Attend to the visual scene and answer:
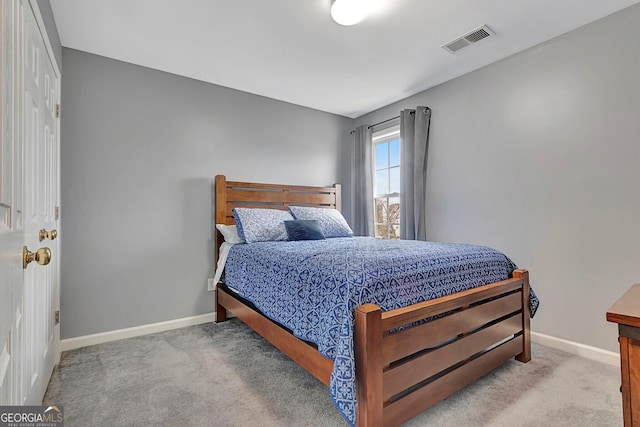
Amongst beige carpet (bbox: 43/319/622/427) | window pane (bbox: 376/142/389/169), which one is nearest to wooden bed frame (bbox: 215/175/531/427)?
beige carpet (bbox: 43/319/622/427)

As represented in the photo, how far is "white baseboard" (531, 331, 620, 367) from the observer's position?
6.77ft

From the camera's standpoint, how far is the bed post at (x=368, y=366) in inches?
49.2

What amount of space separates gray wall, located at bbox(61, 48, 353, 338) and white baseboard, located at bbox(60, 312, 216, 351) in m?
0.04

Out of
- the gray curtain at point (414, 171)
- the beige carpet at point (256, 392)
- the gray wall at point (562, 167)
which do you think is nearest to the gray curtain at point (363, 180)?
the gray curtain at point (414, 171)

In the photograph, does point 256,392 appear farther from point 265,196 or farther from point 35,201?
point 265,196

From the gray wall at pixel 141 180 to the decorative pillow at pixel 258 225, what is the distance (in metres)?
0.44

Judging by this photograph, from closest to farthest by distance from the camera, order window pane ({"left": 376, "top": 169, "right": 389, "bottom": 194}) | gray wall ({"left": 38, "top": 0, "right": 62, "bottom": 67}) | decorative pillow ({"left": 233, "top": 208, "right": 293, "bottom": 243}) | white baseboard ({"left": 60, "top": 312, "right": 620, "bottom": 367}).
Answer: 1. gray wall ({"left": 38, "top": 0, "right": 62, "bottom": 67})
2. white baseboard ({"left": 60, "top": 312, "right": 620, "bottom": 367})
3. decorative pillow ({"left": 233, "top": 208, "right": 293, "bottom": 243})
4. window pane ({"left": 376, "top": 169, "right": 389, "bottom": 194})

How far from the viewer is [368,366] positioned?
1251 mm

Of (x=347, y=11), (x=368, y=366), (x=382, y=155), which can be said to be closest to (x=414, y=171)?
(x=382, y=155)

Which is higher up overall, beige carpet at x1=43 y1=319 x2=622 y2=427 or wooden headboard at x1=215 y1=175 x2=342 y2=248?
wooden headboard at x1=215 y1=175 x2=342 y2=248

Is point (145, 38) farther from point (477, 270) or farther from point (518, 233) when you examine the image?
point (518, 233)
